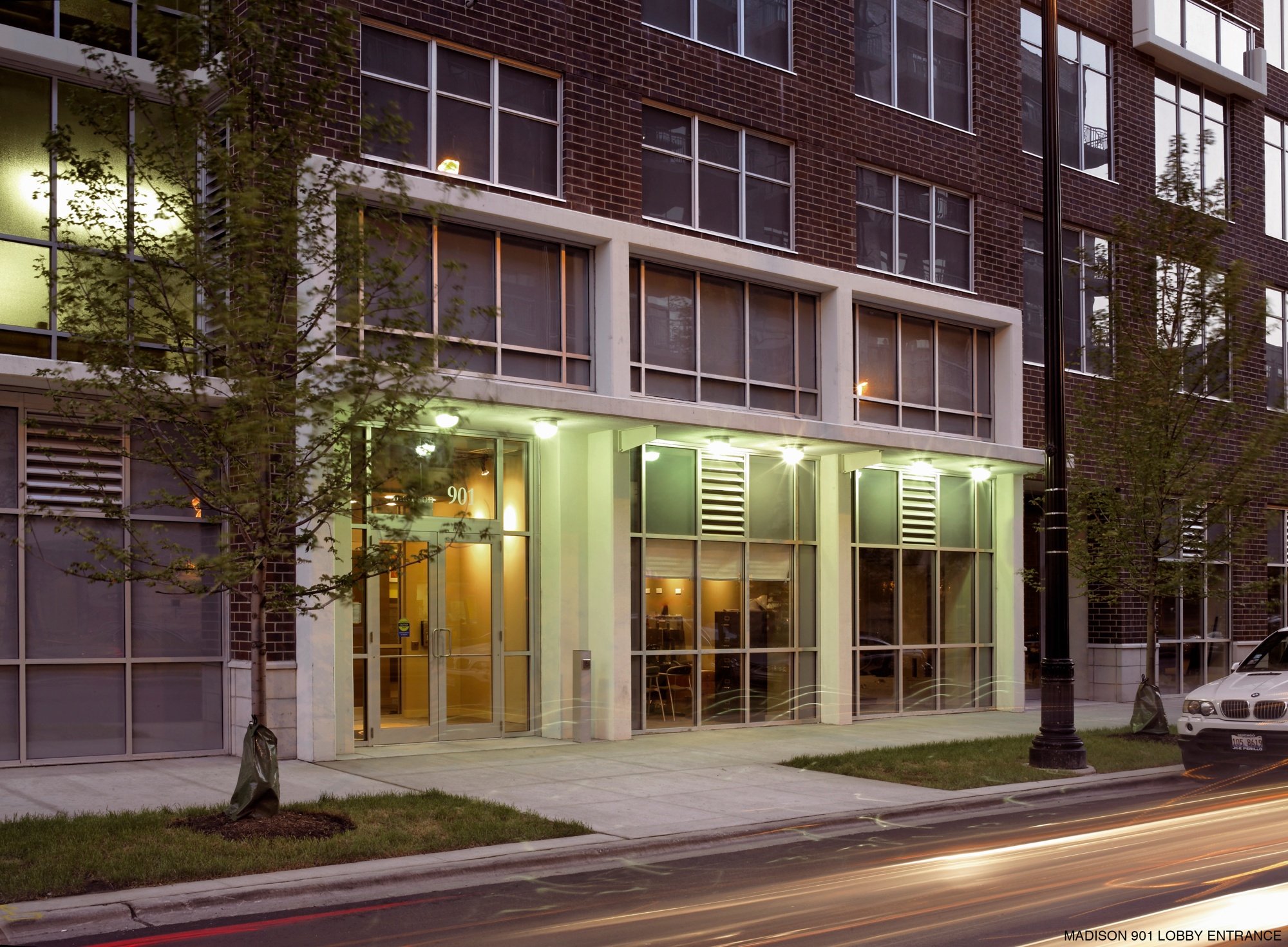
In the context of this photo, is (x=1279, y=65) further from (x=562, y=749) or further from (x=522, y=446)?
(x=562, y=749)

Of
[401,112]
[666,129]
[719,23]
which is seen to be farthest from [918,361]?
[401,112]

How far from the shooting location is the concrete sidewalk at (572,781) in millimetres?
11070

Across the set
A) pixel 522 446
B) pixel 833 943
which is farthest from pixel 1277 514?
pixel 833 943

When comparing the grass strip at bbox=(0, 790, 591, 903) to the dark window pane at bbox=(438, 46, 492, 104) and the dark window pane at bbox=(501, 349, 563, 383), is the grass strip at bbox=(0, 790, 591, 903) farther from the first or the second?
the dark window pane at bbox=(438, 46, 492, 104)

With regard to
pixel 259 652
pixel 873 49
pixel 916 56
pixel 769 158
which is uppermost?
pixel 916 56

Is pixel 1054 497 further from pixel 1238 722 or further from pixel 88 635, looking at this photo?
pixel 88 635

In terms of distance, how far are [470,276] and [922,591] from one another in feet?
30.7

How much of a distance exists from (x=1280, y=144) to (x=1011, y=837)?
23.6m

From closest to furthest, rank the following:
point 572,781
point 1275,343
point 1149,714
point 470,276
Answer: point 572,781, point 470,276, point 1149,714, point 1275,343

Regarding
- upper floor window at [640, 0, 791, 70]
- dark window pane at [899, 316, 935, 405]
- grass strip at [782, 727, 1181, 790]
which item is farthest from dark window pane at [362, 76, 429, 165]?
dark window pane at [899, 316, 935, 405]

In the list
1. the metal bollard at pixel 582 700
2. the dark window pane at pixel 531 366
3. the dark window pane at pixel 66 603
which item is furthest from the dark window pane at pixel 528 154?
the dark window pane at pixel 66 603

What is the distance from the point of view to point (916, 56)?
21.1m

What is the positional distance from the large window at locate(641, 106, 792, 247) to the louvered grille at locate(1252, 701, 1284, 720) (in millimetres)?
9075

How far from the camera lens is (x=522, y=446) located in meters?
16.9
